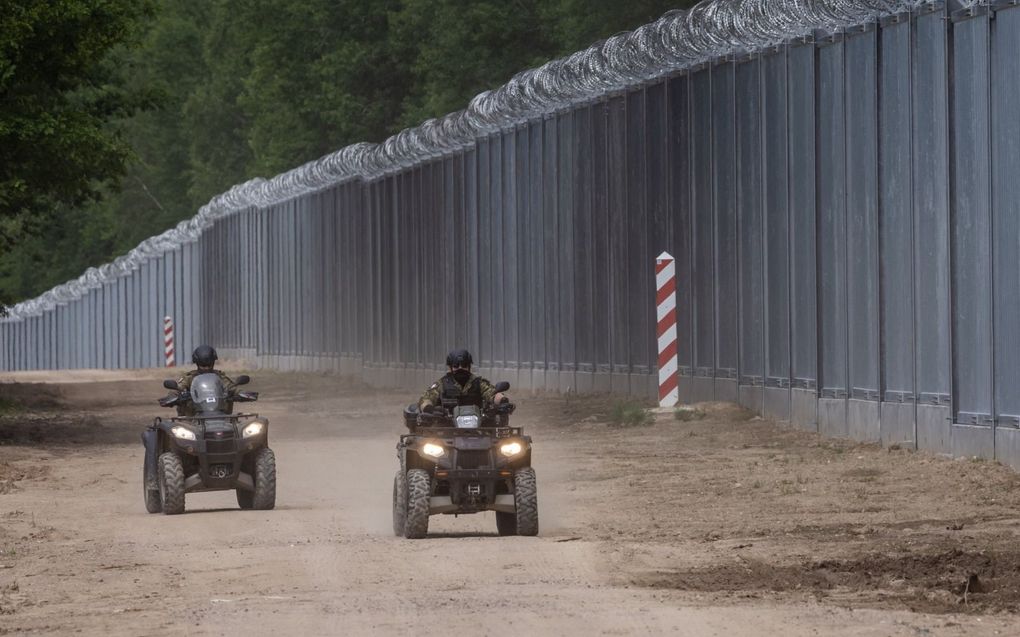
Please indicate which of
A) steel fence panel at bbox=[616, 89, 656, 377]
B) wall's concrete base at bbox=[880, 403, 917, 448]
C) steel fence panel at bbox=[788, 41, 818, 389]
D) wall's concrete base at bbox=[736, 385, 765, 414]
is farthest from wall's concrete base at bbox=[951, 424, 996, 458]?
steel fence panel at bbox=[616, 89, 656, 377]

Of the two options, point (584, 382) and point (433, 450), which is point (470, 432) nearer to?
point (433, 450)

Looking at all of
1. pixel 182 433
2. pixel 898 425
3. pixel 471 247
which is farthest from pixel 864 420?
pixel 471 247

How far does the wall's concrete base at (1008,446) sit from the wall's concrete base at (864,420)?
303cm

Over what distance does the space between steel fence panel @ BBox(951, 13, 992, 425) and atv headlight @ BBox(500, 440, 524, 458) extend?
5.04 m

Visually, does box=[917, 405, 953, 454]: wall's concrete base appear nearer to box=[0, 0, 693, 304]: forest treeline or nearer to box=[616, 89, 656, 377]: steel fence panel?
box=[616, 89, 656, 377]: steel fence panel

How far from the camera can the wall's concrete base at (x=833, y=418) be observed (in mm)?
21266

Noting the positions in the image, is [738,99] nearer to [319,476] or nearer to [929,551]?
[319,476]

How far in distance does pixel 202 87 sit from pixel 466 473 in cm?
9228

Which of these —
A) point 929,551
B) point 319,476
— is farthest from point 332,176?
point 929,551

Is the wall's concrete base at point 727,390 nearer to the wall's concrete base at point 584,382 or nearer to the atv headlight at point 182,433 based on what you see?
the wall's concrete base at point 584,382

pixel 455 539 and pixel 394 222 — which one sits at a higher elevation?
pixel 394 222

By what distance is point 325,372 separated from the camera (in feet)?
168

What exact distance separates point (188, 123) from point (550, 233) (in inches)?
2830

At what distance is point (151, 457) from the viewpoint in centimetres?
1708
